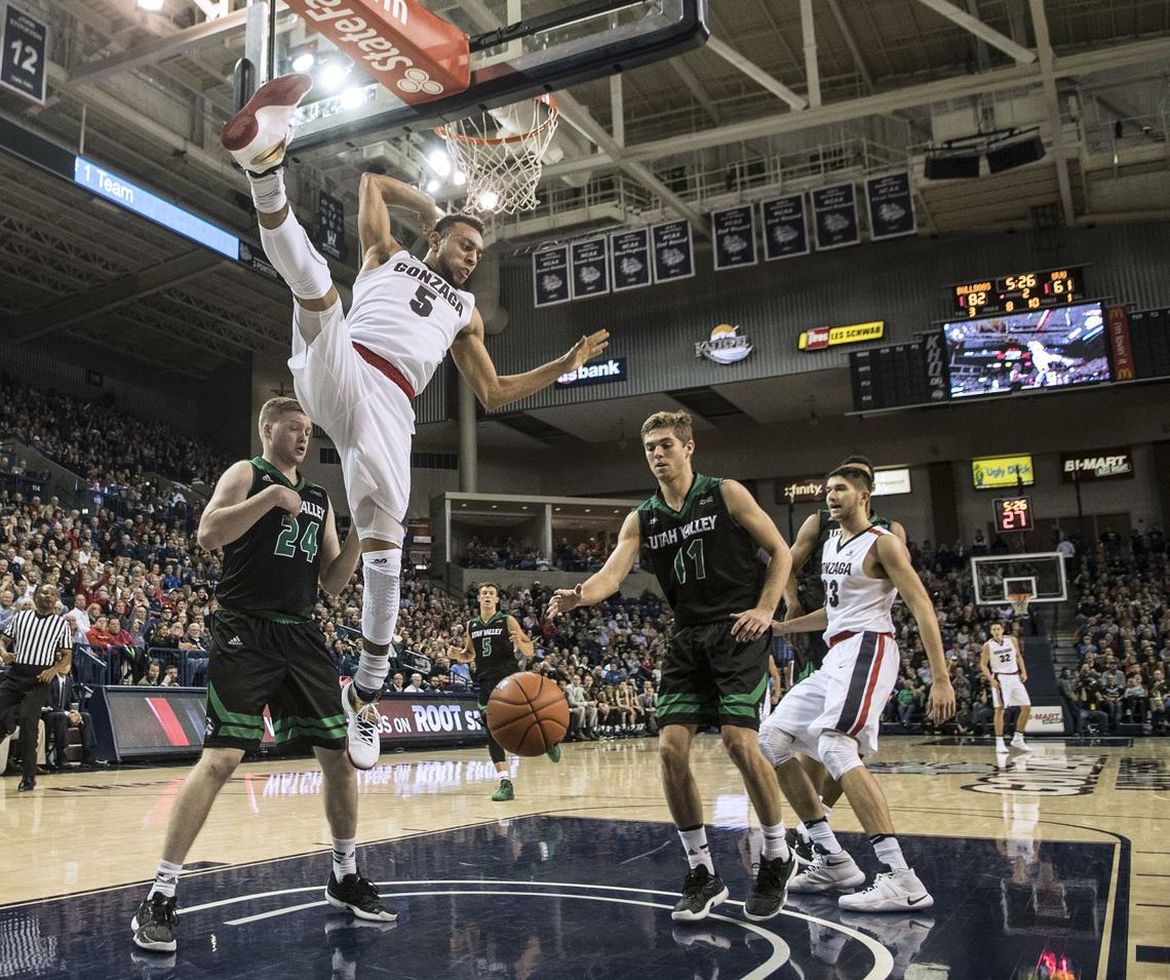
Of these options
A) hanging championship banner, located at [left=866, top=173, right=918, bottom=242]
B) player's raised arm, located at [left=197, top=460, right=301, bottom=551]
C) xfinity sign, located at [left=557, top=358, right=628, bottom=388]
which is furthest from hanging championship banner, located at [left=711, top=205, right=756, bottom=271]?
player's raised arm, located at [left=197, top=460, right=301, bottom=551]

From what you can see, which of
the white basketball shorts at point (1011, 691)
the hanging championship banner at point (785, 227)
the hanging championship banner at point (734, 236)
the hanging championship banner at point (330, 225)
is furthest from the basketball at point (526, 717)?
the hanging championship banner at point (734, 236)

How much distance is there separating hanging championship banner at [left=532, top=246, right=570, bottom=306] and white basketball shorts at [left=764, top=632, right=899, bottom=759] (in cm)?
2010

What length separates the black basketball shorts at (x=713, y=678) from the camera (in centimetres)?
417

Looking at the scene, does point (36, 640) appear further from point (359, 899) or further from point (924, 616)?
point (924, 616)

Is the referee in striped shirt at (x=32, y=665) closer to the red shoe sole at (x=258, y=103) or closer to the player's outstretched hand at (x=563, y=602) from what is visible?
the player's outstretched hand at (x=563, y=602)

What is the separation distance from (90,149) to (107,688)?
1572cm

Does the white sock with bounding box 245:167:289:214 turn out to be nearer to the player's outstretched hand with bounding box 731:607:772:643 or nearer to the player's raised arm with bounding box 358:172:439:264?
the player's raised arm with bounding box 358:172:439:264

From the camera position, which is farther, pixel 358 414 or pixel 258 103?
pixel 358 414

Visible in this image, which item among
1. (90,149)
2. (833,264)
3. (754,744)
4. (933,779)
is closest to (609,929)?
(754,744)

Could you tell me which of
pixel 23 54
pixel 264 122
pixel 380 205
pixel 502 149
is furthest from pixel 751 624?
pixel 23 54

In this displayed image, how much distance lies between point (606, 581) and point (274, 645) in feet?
4.60

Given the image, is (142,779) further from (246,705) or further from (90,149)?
(90,149)

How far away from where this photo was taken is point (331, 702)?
4137 mm

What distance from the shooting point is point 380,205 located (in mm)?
4254
